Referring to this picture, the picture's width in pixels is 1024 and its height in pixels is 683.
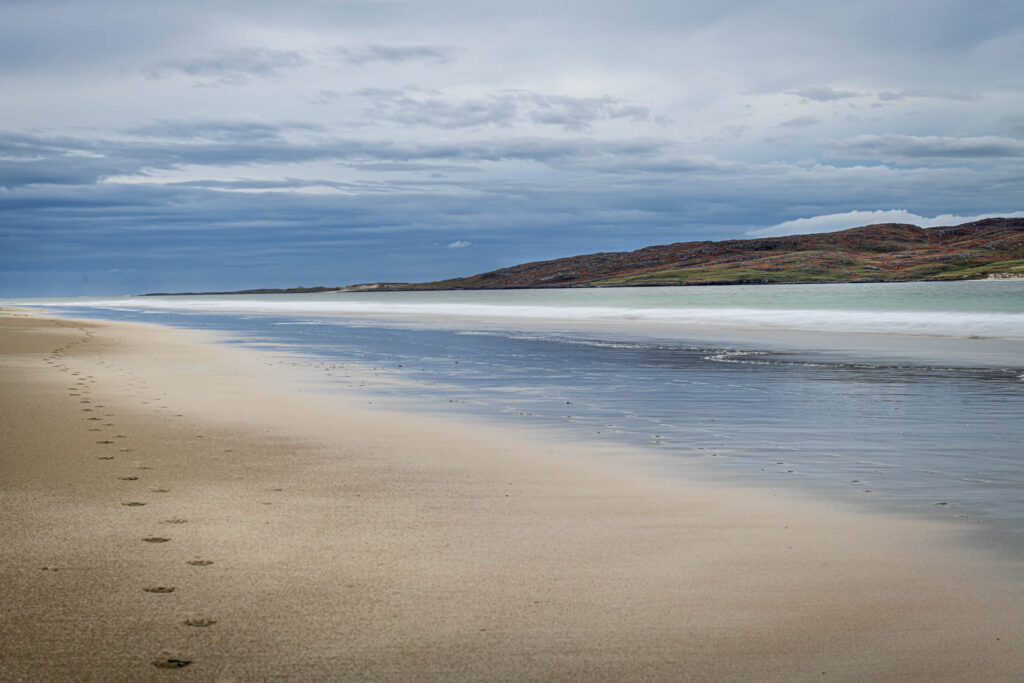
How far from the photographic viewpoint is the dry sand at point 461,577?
396cm

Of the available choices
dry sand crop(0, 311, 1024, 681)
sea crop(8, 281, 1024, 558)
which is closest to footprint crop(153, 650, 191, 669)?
dry sand crop(0, 311, 1024, 681)

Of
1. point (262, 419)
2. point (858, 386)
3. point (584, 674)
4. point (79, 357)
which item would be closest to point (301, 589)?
point (584, 674)

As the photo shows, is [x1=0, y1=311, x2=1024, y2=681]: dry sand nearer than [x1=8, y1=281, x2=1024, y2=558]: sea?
Yes

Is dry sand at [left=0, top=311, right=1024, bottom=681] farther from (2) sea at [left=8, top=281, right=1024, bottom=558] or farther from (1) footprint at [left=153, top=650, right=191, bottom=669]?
(2) sea at [left=8, top=281, right=1024, bottom=558]

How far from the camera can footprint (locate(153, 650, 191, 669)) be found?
3.86 m

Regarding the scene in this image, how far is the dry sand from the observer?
3955 millimetres

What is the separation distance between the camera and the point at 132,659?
3.93 m

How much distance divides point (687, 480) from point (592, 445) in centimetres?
203

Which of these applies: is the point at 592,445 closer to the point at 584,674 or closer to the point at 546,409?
the point at 546,409

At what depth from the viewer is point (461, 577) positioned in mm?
5059

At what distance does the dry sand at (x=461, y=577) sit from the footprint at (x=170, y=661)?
0.02m

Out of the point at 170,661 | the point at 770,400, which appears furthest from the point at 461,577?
the point at 770,400

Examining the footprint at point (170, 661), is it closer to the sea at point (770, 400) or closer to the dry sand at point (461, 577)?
the dry sand at point (461, 577)

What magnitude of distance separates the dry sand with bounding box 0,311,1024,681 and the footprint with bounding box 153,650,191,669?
25mm
